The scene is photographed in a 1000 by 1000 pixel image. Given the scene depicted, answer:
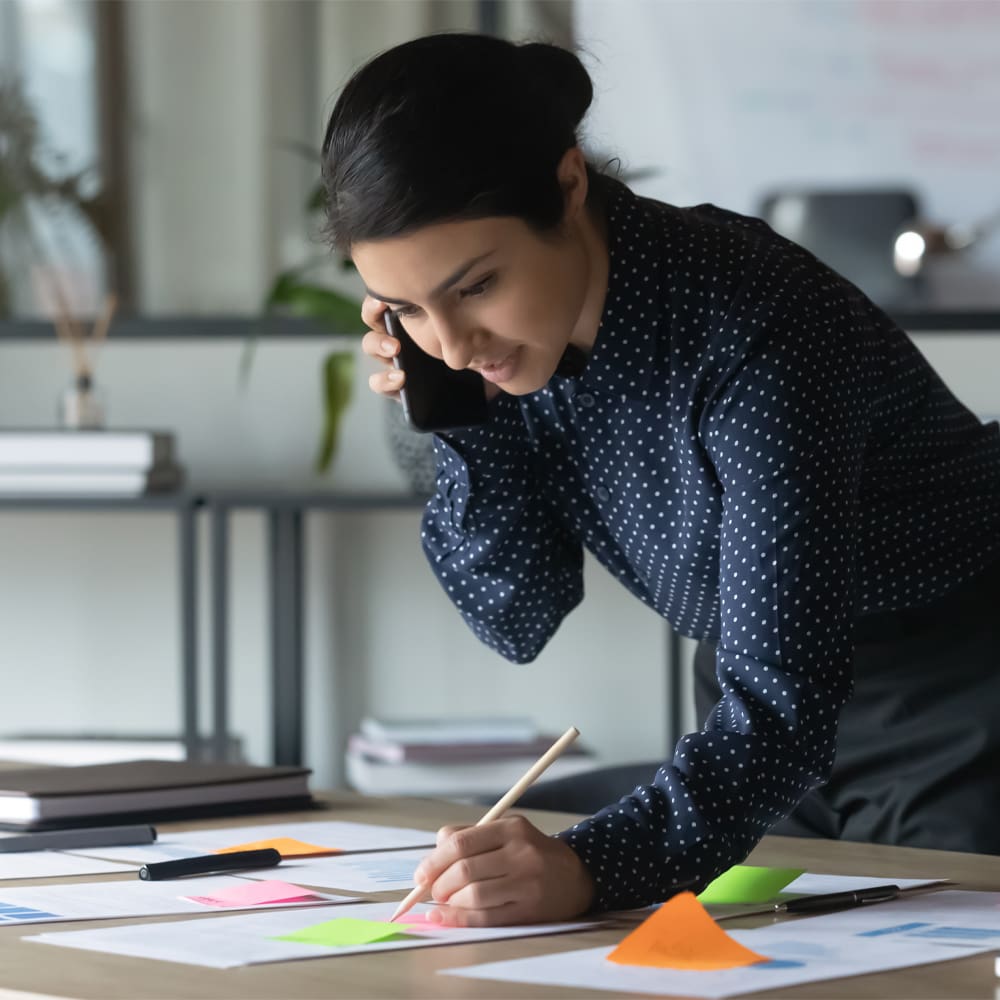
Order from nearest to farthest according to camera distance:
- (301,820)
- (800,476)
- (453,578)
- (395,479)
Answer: (800,476) → (301,820) → (453,578) → (395,479)

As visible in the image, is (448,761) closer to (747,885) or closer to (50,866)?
(50,866)

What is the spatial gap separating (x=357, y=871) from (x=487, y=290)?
1.36 feet

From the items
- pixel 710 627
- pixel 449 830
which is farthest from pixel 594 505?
pixel 449 830

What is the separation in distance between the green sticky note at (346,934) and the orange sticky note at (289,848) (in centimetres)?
25

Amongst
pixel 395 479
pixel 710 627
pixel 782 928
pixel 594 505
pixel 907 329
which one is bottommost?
pixel 782 928

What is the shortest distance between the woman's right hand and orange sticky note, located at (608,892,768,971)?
594mm

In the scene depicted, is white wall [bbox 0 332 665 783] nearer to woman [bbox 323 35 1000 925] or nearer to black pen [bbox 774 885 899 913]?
woman [bbox 323 35 1000 925]

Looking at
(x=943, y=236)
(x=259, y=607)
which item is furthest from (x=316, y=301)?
(x=943, y=236)

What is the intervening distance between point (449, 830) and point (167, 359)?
79.5 inches

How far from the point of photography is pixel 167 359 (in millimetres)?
2834

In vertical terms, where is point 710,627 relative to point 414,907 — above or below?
above

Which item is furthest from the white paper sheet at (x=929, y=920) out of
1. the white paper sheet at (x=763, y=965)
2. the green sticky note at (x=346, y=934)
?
the green sticky note at (x=346, y=934)

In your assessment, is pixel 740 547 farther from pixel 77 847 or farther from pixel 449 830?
pixel 77 847

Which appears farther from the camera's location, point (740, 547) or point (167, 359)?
point (167, 359)
